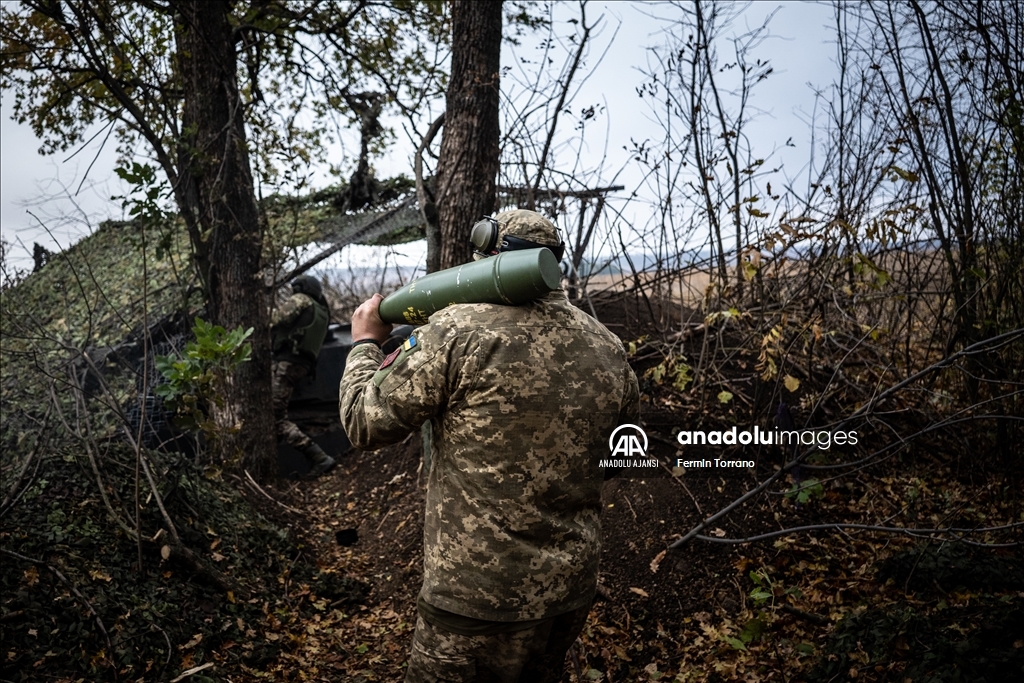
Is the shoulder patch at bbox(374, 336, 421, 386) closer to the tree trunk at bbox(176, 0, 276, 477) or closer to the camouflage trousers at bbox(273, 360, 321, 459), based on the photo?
the tree trunk at bbox(176, 0, 276, 477)

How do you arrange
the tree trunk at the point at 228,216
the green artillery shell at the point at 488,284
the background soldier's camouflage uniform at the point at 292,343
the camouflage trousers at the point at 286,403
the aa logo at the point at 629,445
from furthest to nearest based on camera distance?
1. the background soldier's camouflage uniform at the point at 292,343
2. the camouflage trousers at the point at 286,403
3. the tree trunk at the point at 228,216
4. the aa logo at the point at 629,445
5. the green artillery shell at the point at 488,284

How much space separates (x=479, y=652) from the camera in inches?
95.9

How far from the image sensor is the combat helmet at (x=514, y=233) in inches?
99.5

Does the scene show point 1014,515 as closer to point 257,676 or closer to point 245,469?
point 257,676

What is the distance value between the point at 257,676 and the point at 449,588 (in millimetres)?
1741

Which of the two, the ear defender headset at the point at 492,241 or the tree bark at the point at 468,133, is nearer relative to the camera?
the ear defender headset at the point at 492,241

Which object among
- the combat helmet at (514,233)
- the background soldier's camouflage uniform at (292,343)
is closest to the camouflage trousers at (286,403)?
the background soldier's camouflage uniform at (292,343)

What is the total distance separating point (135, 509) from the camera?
4066 mm

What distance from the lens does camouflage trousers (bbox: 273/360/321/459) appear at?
719 centimetres

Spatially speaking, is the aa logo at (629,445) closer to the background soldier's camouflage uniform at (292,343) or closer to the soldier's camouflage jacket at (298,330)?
the background soldier's camouflage uniform at (292,343)

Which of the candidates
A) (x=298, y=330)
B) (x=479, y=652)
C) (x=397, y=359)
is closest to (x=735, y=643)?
(x=479, y=652)

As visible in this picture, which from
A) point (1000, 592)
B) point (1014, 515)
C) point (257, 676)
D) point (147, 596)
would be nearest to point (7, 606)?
point (147, 596)

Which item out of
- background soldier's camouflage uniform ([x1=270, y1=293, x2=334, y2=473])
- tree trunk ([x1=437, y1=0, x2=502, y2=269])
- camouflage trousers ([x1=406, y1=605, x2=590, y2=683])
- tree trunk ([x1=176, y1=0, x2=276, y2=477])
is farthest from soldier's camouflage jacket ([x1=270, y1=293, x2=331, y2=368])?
camouflage trousers ([x1=406, y1=605, x2=590, y2=683])

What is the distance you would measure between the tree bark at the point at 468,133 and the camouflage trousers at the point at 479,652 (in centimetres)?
274
